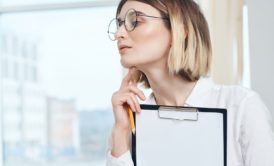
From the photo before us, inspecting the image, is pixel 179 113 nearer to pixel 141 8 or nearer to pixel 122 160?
pixel 122 160

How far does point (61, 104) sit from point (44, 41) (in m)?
0.44

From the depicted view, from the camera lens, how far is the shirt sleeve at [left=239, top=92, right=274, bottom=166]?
831 millimetres

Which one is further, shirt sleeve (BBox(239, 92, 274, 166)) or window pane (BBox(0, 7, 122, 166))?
window pane (BBox(0, 7, 122, 166))

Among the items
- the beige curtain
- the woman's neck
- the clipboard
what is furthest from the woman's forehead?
the beige curtain

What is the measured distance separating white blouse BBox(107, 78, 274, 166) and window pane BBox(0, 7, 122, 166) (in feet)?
5.06

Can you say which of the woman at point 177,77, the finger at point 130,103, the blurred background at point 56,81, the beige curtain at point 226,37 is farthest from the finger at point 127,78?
the blurred background at point 56,81

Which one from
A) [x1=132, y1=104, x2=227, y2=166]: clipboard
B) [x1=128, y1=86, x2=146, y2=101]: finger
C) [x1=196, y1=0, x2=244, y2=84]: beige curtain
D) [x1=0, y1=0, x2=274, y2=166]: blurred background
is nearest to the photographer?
[x1=132, y1=104, x2=227, y2=166]: clipboard

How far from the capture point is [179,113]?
79 centimetres

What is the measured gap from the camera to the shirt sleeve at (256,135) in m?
0.83

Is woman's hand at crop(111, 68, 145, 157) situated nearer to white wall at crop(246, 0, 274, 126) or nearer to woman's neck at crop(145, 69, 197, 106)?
woman's neck at crop(145, 69, 197, 106)

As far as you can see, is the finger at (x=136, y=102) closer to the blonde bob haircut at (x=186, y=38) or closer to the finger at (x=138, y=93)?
the finger at (x=138, y=93)

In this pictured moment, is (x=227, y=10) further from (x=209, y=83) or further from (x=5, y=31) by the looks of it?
(x=5, y=31)

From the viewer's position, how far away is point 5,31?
2639mm

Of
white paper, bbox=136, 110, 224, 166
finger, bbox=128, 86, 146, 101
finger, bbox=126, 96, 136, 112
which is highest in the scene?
finger, bbox=128, 86, 146, 101
